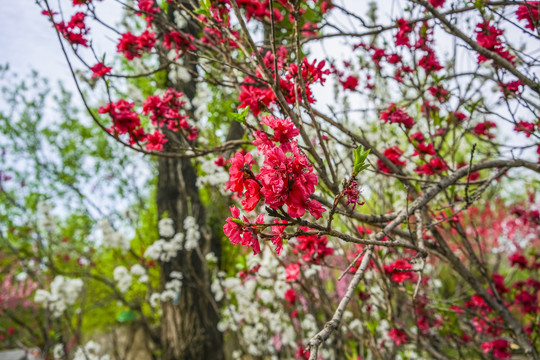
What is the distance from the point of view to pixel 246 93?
5.96 ft

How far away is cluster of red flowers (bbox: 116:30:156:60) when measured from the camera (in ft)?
8.77

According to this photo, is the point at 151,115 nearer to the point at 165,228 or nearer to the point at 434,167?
the point at 434,167

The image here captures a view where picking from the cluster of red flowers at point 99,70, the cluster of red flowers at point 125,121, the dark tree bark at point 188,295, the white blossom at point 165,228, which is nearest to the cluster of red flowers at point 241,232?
the cluster of red flowers at point 125,121

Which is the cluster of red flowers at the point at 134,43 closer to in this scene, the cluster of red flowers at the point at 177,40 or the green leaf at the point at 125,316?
the cluster of red flowers at the point at 177,40

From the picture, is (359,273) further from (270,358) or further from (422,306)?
(270,358)

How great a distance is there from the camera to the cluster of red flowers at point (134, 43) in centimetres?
267

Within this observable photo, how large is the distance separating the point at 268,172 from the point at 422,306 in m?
2.97

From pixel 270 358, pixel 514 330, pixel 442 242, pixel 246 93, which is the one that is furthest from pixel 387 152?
pixel 270 358

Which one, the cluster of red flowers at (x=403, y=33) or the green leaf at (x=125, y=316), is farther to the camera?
the green leaf at (x=125, y=316)

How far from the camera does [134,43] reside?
2.71 m

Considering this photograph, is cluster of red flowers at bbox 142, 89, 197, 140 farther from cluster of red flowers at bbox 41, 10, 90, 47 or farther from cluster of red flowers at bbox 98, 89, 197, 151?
cluster of red flowers at bbox 41, 10, 90, 47

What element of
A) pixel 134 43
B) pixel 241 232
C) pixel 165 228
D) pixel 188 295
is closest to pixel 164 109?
pixel 134 43

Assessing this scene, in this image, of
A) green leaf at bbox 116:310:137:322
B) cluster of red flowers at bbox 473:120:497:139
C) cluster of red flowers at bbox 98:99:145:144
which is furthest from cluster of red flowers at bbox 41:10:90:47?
green leaf at bbox 116:310:137:322

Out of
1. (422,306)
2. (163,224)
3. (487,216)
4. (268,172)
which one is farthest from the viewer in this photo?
(487,216)
